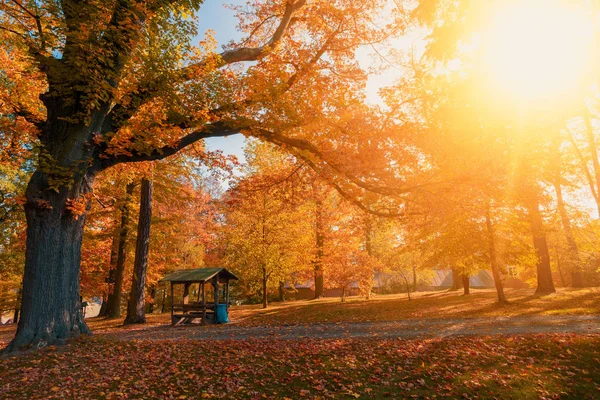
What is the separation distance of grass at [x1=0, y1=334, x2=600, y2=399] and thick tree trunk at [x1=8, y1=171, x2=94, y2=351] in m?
0.66

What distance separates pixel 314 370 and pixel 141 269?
1284 cm

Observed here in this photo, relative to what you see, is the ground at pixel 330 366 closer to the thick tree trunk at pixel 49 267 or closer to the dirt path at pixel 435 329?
the dirt path at pixel 435 329

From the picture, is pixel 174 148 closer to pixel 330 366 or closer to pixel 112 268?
pixel 330 366

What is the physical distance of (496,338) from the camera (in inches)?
373

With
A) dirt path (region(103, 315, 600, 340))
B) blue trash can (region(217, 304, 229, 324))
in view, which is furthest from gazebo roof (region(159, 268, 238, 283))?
dirt path (region(103, 315, 600, 340))

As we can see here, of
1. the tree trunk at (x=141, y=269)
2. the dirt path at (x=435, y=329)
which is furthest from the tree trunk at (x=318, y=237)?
the dirt path at (x=435, y=329)

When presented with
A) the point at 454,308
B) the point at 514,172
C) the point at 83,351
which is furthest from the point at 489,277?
the point at 83,351

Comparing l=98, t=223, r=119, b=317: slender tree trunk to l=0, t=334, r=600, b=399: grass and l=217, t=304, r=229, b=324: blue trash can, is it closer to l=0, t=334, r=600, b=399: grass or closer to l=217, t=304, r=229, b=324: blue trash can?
l=217, t=304, r=229, b=324: blue trash can

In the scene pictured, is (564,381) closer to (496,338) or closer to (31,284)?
(496,338)

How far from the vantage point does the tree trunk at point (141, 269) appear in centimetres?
1706

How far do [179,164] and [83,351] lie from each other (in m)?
10.7

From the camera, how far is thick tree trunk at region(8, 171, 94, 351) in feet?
26.1

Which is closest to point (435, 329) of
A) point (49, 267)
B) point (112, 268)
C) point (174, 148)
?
point (174, 148)

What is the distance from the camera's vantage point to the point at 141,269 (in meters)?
17.2
